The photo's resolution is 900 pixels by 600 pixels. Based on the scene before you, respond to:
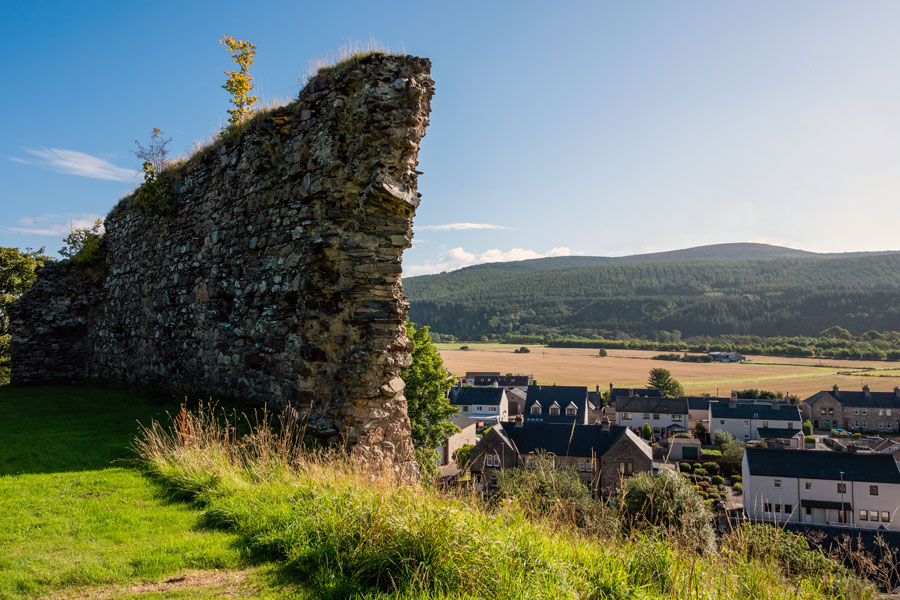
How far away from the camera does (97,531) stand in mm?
4996

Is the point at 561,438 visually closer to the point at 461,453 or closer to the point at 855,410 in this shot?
the point at 461,453

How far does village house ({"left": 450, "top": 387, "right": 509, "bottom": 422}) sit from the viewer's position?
5298 cm

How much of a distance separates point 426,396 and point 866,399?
191 ft

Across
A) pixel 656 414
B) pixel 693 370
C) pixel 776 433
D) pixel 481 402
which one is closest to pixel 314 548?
pixel 776 433

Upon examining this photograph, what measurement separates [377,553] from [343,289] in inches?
175

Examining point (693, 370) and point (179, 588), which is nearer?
point (179, 588)

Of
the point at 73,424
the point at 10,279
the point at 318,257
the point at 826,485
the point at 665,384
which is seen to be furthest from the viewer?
the point at 665,384

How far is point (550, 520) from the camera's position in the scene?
208 inches

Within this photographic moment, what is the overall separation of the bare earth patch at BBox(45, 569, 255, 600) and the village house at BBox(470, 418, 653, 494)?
25513mm

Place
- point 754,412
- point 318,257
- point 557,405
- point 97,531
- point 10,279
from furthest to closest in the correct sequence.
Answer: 1. point 557,405
2. point 754,412
3. point 10,279
4. point 318,257
5. point 97,531

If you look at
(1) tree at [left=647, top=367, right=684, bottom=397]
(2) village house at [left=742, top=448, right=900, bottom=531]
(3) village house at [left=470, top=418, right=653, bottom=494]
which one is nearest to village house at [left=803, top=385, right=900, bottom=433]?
(1) tree at [left=647, top=367, right=684, bottom=397]

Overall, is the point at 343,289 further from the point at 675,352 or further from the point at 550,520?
the point at 675,352

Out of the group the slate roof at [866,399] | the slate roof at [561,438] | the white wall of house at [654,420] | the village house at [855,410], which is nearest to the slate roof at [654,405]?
the white wall of house at [654,420]

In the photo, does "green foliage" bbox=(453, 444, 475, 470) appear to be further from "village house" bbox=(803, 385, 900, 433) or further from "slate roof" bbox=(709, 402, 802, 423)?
"village house" bbox=(803, 385, 900, 433)
